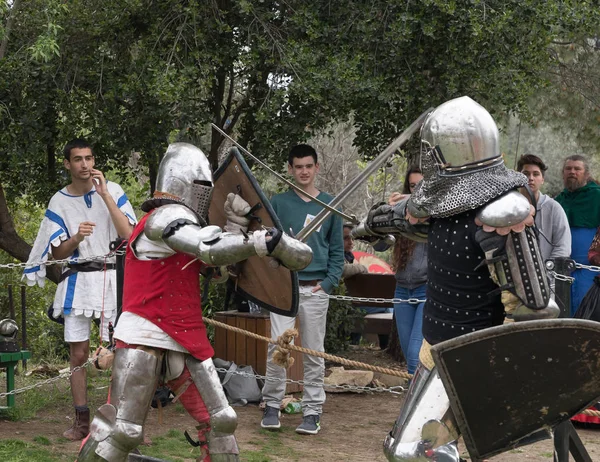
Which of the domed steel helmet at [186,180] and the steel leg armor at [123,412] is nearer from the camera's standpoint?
the steel leg armor at [123,412]

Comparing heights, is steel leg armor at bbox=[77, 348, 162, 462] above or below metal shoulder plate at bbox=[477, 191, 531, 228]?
below

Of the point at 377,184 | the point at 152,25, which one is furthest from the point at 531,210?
the point at 377,184

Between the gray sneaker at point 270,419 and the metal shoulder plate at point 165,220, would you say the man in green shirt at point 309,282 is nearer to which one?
the gray sneaker at point 270,419

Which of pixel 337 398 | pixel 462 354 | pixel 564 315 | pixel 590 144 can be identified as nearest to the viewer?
pixel 462 354

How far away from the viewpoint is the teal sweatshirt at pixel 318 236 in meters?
5.89

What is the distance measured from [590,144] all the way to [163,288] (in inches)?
325

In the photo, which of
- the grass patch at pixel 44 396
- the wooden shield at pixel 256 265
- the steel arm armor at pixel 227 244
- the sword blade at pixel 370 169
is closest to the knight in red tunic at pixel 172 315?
the steel arm armor at pixel 227 244

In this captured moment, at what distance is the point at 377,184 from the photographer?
16125 mm

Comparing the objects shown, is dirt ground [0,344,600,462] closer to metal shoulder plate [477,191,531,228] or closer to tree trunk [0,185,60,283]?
tree trunk [0,185,60,283]

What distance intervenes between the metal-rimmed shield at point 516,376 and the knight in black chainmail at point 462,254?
160 mm

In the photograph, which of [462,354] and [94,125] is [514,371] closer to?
[462,354]

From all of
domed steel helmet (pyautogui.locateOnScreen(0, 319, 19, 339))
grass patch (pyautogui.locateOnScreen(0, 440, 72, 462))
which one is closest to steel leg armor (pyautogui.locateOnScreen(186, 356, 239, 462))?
grass patch (pyautogui.locateOnScreen(0, 440, 72, 462))

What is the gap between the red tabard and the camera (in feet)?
13.2

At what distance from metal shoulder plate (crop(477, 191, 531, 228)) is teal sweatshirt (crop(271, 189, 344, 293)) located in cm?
242
